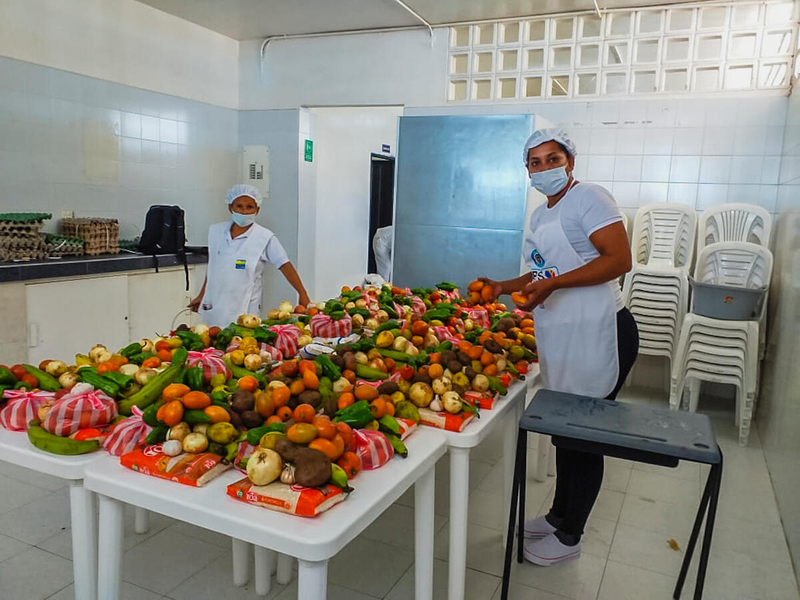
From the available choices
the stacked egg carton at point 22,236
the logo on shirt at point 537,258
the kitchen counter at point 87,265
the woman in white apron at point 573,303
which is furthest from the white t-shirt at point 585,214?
the stacked egg carton at point 22,236

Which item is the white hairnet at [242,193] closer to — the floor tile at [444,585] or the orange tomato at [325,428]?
the floor tile at [444,585]

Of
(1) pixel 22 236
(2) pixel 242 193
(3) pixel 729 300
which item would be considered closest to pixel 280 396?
(2) pixel 242 193

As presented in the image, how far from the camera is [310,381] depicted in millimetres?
1673

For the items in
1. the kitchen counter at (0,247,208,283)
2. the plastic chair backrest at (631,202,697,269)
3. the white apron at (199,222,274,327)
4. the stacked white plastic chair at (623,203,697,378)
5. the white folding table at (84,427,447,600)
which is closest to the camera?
the white folding table at (84,427,447,600)

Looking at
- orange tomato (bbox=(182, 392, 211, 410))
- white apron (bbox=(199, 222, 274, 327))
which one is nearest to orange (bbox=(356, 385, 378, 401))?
orange tomato (bbox=(182, 392, 211, 410))

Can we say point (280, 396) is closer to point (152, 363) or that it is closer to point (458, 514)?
point (152, 363)

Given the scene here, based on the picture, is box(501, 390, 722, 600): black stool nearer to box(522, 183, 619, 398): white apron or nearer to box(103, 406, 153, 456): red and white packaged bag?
box(522, 183, 619, 398): white apron

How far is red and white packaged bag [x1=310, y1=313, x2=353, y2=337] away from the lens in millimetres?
2504

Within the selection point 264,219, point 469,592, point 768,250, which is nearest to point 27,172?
point 264,219

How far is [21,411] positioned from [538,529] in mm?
1864

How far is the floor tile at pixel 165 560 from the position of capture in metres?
2.22

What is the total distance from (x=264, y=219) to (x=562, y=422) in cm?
487

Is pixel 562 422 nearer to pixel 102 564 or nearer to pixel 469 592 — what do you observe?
pixel 469 592

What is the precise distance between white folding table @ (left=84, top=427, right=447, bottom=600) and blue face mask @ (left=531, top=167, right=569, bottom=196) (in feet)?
3.77
